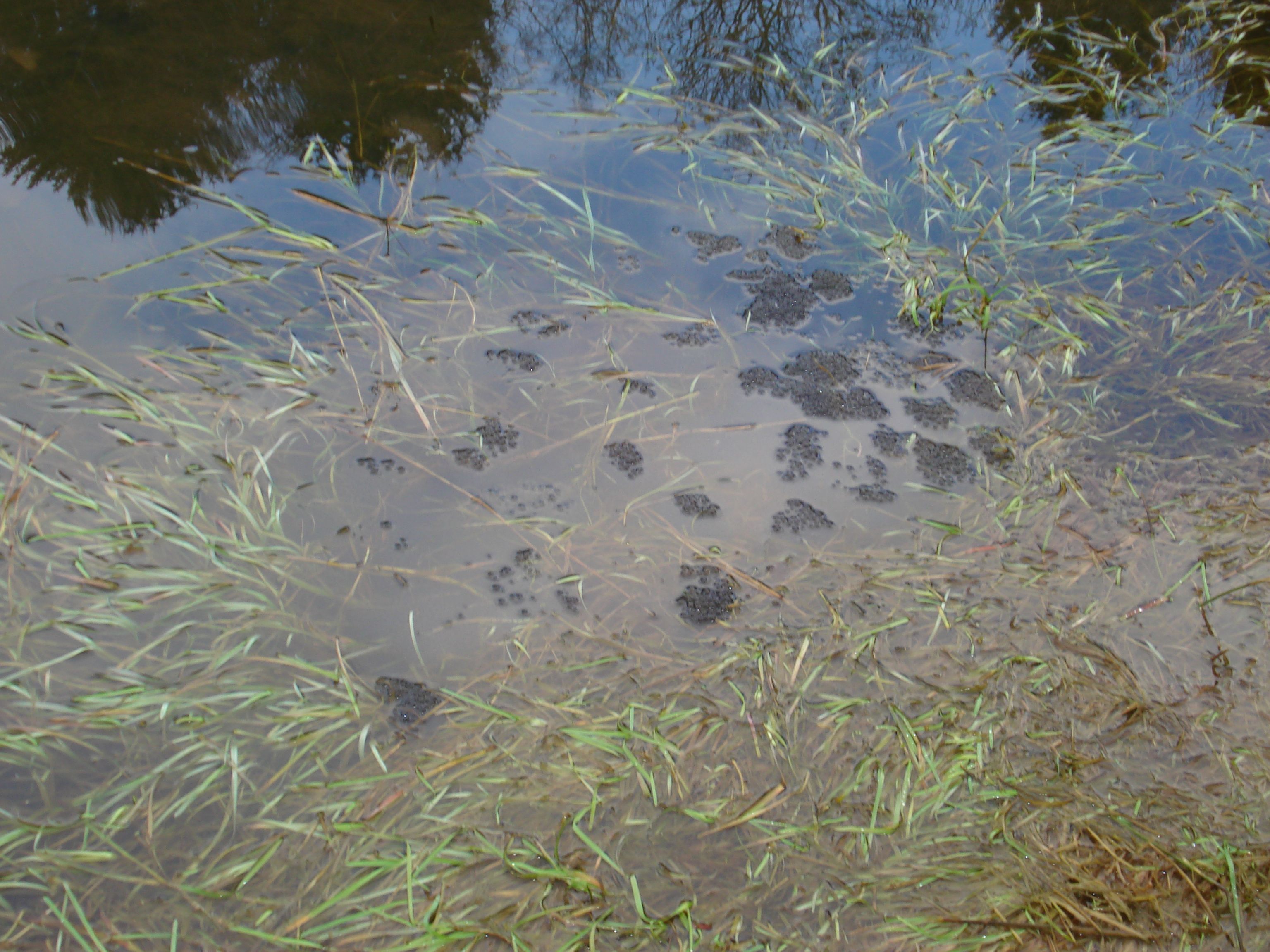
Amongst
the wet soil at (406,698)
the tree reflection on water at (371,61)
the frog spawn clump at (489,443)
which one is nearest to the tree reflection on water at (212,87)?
the tree reflection on water at (371,61)

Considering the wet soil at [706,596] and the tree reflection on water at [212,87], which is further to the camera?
the tree reflection on water at [212,87]

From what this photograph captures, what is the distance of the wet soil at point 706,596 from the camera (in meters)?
2.02

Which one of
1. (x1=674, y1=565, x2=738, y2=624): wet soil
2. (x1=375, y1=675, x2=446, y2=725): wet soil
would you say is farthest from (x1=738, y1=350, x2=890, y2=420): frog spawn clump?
(x1=375, y1=675, x2=446, y2=725): wet soil

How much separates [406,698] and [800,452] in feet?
4.22

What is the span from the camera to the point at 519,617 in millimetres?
1990

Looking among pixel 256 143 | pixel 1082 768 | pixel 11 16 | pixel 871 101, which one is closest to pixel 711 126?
pixel 871 101

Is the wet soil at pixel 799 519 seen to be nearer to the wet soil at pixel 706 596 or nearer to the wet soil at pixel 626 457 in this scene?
the wet soil at pixel 706 596

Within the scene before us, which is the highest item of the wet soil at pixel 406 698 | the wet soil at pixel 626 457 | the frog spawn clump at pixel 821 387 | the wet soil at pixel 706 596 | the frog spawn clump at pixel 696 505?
the frog spawn clump at pixel 821 387

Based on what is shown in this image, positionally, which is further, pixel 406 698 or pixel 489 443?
pixel 489 443

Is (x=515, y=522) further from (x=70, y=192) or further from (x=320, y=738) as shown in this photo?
(x=70, y=192)

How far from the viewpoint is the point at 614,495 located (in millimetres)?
2232

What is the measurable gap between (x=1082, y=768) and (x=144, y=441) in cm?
254

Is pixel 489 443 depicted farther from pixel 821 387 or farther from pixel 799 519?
pixel 821 387

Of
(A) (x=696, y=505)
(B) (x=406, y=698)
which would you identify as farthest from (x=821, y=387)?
(B) (x=406, y=698)
